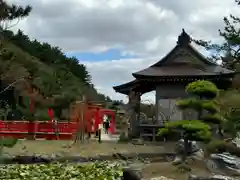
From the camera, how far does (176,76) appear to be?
70.1 ft

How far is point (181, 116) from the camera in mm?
21703

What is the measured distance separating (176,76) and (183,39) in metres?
2.31

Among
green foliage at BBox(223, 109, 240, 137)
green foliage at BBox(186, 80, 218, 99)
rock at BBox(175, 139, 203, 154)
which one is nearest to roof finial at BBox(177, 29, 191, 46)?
green foliage at BBox(223, 109, 240, 137)

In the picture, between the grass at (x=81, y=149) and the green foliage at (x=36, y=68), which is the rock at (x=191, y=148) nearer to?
the grass at (x=81, y=149)

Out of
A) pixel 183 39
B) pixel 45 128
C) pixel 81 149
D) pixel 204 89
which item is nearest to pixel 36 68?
pixel 45 128

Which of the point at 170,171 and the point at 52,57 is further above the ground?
the point at 52,57

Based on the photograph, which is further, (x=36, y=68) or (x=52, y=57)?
(x=52, y=57)

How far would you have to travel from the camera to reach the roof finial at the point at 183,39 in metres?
22.5

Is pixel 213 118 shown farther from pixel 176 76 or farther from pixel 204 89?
pixel 176 76

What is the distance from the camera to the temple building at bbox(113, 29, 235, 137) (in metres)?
21.3

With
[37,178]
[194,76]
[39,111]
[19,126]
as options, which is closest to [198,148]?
[37,178]

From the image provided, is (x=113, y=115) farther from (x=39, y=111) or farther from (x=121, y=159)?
(x=121, y=159)

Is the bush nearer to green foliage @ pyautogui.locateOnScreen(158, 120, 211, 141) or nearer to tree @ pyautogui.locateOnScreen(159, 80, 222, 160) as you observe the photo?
tree @ pyautogui.locateOnScreen(159, 80, 222, 160)

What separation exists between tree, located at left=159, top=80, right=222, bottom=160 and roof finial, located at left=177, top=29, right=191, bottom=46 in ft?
31.1
